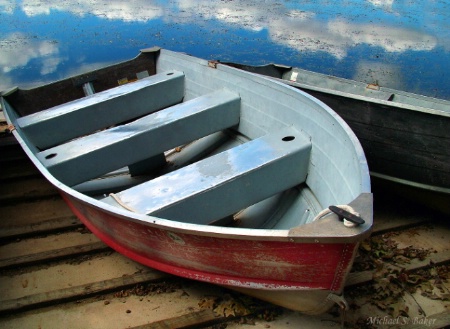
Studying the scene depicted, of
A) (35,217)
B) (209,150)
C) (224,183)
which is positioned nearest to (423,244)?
(224,183)

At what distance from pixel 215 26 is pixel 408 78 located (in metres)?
7.08

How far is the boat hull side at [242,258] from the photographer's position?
83.3 inches

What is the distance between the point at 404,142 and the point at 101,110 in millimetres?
3088

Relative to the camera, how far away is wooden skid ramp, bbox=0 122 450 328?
2846 mm

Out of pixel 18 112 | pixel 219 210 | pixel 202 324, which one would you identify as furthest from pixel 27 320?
pixel 18 112

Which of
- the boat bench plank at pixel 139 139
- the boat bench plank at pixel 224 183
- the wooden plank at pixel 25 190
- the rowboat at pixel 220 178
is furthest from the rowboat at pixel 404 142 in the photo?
the wooden plank at pixel 25 190

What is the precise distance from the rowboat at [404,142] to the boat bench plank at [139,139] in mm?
973

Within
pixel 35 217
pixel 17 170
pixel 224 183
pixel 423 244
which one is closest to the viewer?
pixel 224 183

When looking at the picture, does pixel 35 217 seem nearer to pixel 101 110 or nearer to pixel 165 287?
pixel 101 110

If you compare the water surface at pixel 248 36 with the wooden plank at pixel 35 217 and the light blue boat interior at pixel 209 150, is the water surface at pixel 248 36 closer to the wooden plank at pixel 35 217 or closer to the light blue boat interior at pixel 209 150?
the light blue boat interior at pixel 209 150

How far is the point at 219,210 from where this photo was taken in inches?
109

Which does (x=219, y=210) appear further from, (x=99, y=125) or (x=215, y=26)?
(x=215, y=26)

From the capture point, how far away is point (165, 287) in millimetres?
3123

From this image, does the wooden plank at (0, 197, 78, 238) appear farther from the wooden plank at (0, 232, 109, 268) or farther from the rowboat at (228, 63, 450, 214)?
the rowboat at (228, 63, 450, 214)
